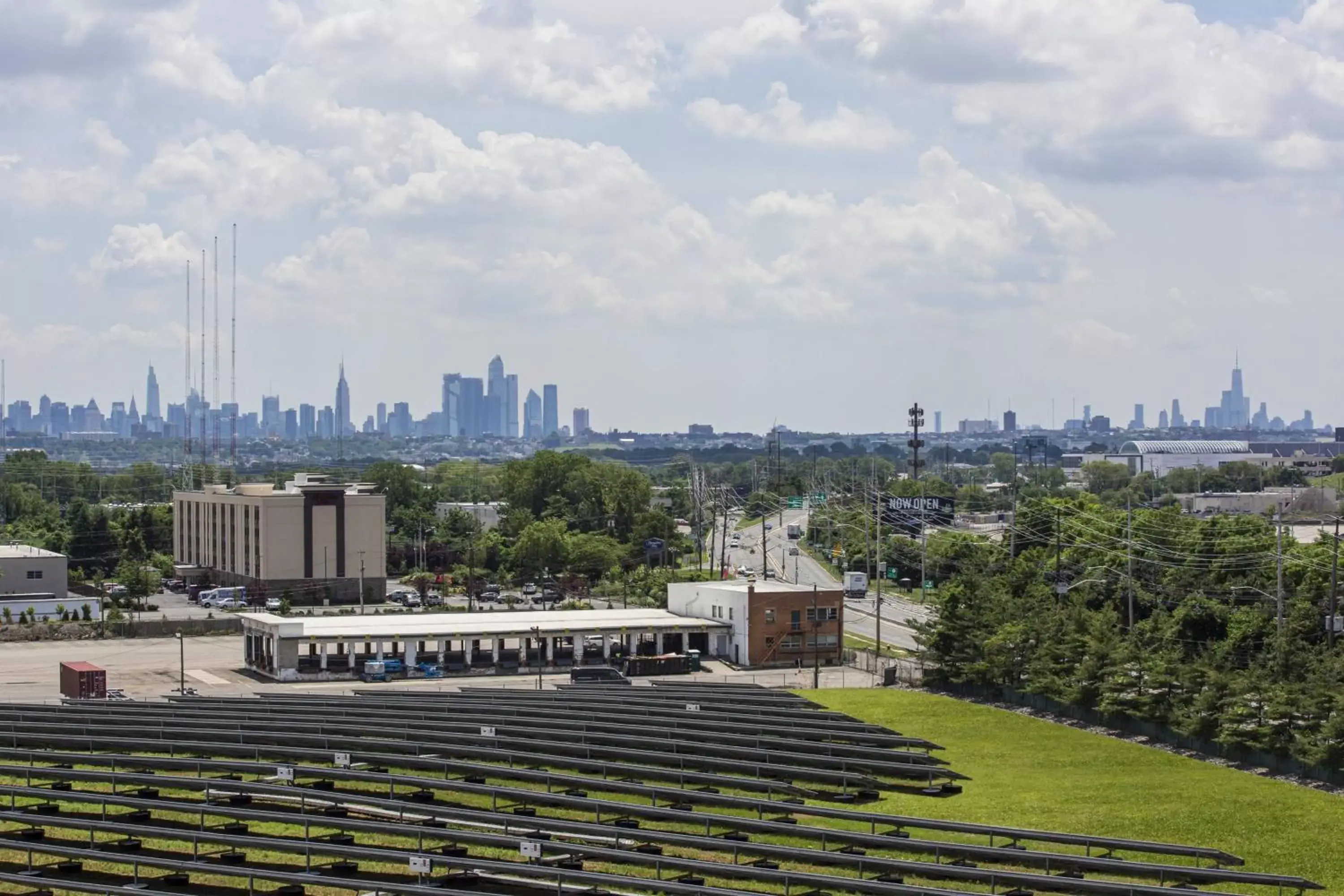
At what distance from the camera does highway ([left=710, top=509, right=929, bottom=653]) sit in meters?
87.1

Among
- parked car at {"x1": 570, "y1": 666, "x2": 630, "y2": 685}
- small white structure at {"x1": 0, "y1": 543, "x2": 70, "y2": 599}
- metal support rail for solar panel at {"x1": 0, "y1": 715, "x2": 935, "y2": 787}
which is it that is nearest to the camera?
metal support rail for solar panel at {"x1": 0, "y1": 715, "x2": 935, "y2": 787}

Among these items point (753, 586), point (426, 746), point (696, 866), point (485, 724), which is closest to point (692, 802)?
point (426, 746)

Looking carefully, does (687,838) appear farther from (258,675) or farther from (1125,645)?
(258,675)

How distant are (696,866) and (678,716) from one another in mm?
19332

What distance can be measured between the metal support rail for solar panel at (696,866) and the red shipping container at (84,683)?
2829cm

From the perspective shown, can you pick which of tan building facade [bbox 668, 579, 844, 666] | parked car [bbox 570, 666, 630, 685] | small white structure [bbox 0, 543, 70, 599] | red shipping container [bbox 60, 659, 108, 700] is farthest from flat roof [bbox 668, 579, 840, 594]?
small white structure [bbox 0, 543, 70, 599]

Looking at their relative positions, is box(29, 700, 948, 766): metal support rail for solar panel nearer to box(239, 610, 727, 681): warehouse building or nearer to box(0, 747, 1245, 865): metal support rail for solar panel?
box(0, 747, 1245, 865): metal support rail for solar panel

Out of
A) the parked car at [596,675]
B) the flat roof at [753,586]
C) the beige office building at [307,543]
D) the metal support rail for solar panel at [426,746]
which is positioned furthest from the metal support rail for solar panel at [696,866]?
the beige office building at [307,543]

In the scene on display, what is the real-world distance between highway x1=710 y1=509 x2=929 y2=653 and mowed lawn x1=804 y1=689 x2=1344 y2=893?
17983 mm

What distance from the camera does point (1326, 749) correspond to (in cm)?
4553

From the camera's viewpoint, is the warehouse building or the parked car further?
the warehouse building

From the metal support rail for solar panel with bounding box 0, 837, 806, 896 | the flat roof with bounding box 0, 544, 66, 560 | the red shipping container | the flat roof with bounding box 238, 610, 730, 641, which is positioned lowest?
the red shipping container

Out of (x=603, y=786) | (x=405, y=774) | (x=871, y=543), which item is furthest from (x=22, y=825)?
(x=871, y=543)

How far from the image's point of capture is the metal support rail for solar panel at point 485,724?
45.5m
